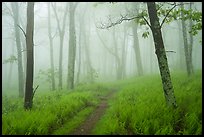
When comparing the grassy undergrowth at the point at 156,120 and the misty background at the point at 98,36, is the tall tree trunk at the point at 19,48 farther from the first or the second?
the grassy undergrowth at the point at 156,120

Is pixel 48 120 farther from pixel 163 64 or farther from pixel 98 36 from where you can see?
pixel 98 36

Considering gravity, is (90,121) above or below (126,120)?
below

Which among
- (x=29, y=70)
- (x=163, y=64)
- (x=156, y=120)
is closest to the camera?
(x=156, y=120)

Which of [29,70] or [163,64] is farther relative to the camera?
[29,70]

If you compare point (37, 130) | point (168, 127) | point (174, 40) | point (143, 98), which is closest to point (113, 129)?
point (168, 127)

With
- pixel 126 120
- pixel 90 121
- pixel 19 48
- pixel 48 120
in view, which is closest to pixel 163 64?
pixel 126 120

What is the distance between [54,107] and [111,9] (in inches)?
1293

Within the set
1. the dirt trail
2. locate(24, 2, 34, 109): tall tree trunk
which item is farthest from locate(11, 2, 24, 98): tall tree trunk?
the dirt trail

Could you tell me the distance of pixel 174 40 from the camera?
71.6 meters

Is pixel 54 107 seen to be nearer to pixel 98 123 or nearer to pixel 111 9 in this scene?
pixel 98 123

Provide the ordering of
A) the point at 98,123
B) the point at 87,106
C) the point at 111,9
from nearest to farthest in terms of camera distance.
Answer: the point at 98,123
the point at 87,106
the point at 111,9

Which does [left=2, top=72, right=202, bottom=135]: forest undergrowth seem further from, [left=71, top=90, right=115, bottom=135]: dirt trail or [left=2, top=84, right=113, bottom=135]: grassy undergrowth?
[left=71, top=90, right=115, bottom=135]: dirt trail

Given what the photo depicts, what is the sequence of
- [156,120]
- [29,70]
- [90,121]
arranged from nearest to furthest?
[156,120] → [90,121] → [29,70]

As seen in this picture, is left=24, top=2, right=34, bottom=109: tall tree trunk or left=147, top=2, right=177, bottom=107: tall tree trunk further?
left=24, top=2, right=34, bottom=109: tall tree trunk
